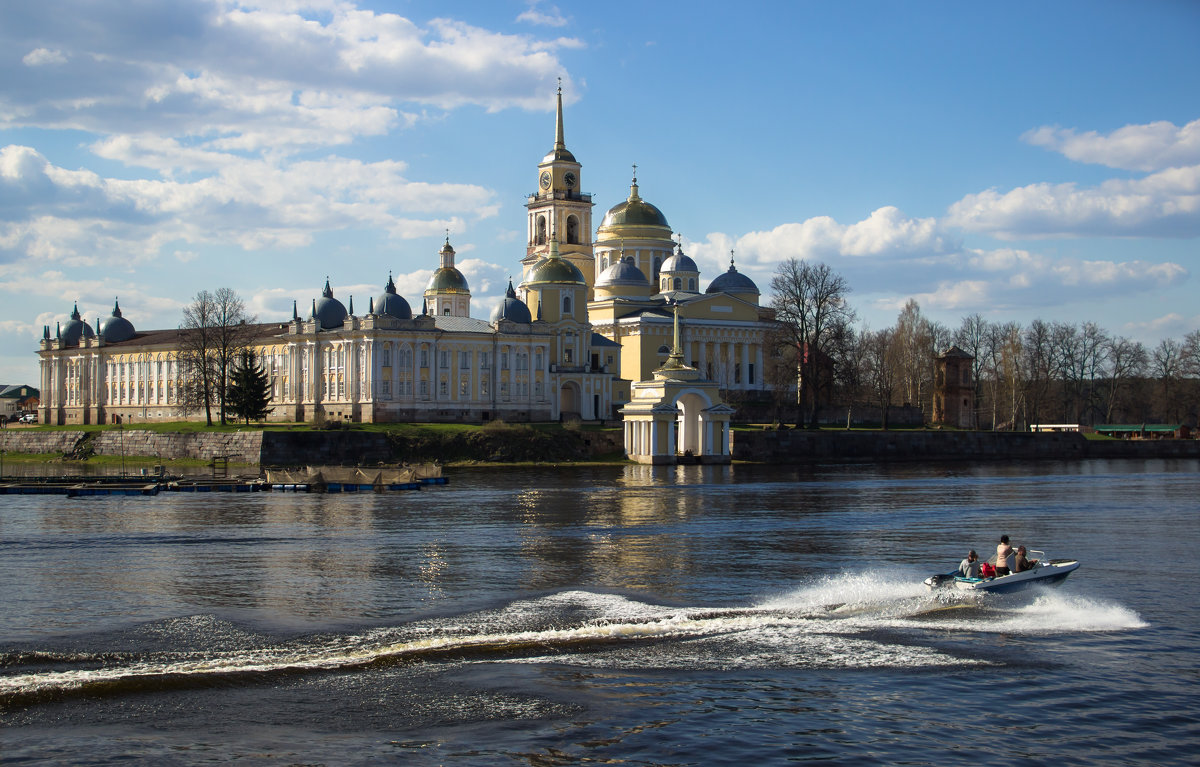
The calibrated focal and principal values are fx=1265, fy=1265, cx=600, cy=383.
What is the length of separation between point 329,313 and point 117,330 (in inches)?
1378

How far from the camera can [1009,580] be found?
2741 centimetres

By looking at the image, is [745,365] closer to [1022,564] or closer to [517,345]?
[517,345]

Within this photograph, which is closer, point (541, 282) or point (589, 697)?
point (589, 697)

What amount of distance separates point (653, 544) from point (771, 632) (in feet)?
49.5

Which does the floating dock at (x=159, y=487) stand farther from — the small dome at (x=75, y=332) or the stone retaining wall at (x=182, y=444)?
the small dome at (x=75, y=332)

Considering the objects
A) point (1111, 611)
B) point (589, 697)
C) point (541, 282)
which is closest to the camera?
point (589, 697)

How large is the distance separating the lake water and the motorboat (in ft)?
1.00

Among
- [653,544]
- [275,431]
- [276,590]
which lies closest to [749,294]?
[275,431]

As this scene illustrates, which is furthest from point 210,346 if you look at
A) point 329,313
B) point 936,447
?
point 936,447

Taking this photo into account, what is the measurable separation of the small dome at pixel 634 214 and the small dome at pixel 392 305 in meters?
35.4

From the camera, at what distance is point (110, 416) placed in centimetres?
11681

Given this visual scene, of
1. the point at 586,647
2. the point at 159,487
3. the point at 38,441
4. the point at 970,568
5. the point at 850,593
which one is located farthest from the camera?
the point at 38,441

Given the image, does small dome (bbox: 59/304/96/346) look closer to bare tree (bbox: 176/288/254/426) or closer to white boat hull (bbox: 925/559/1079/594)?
bare tree (bbox: 176/288/254/426)

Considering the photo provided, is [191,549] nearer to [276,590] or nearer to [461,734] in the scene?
[276,590]
